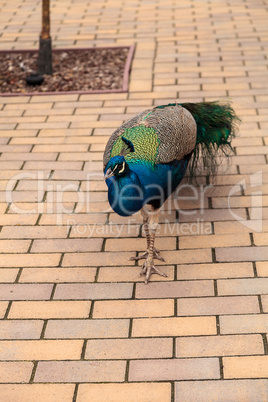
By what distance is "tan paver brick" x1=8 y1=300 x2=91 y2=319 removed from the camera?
3.70m

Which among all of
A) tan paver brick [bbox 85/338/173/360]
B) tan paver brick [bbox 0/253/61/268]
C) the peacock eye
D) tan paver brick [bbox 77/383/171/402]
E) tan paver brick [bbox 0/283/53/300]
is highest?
the peacock eye

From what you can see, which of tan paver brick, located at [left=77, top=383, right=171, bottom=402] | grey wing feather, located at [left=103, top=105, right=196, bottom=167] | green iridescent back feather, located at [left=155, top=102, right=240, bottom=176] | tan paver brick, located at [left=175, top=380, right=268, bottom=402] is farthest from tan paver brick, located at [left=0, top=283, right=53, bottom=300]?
green iridescent back feather, located at [left=155, top=102, right=240, bottom=176]

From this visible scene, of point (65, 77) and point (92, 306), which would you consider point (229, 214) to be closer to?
point (92, 306)

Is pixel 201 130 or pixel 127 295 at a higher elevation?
pixel 201 130

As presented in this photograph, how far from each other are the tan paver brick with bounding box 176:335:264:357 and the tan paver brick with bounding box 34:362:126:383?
0.37m

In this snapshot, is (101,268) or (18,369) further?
(101,268)

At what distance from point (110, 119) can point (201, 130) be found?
5.20 ft

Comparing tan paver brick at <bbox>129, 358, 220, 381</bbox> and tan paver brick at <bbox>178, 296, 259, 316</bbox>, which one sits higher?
tan paver brick at <bbox>129, 358, 220, 381</bbox>

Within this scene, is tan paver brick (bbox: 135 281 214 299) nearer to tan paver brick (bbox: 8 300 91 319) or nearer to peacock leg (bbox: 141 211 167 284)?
peacock leg (bbox: 141 211 167 284)

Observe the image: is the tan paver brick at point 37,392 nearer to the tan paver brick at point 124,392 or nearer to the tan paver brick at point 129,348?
the tan paver brick at point 124,392

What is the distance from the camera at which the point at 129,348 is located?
3432mm

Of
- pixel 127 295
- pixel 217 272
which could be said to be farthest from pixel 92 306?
pixel 217 272

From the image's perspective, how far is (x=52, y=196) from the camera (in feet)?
16.0

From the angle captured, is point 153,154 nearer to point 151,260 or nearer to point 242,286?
point 151,260
